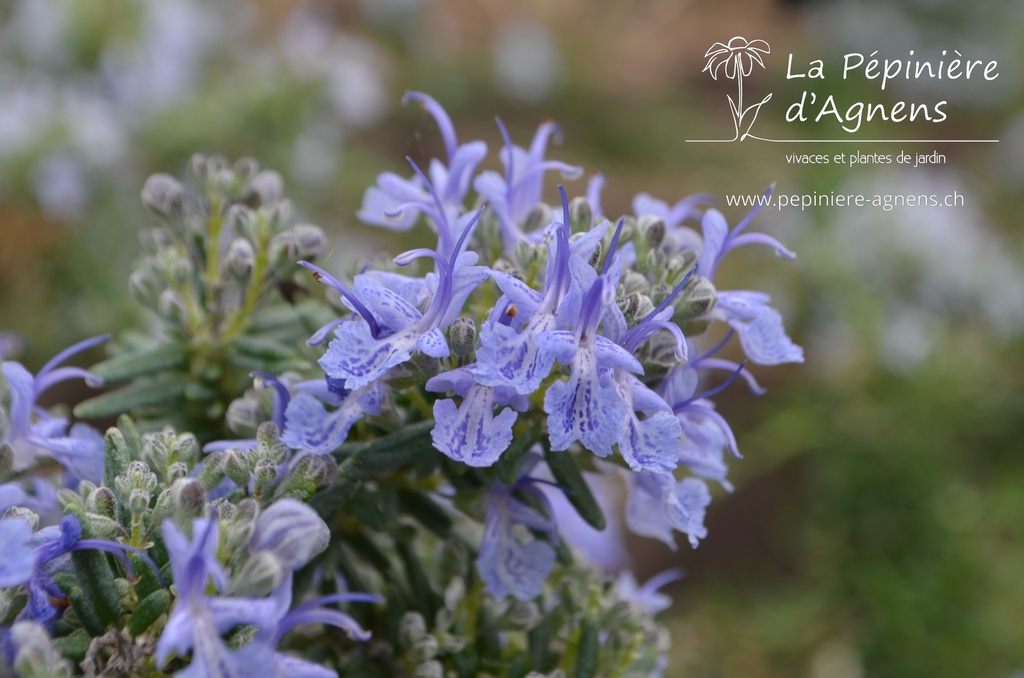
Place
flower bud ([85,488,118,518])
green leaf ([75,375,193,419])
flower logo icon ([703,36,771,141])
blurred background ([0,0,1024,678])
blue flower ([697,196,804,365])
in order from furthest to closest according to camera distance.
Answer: blurred background ([0,0,1024,678])
flower logo icon ([703,36,771,141])
green leaf ([75,375,193,419])
blue flower ([697,196,804,365])
flower bud ([85,488,118,518])

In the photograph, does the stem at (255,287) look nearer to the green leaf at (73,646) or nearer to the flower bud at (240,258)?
the flower bud at (240,258)

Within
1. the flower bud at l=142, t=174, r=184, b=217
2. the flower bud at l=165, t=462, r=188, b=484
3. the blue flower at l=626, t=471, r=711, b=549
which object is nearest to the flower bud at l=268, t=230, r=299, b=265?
the flower bud at l=142, t=174, r=184, b=217

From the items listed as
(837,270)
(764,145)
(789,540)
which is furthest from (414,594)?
(764,145)

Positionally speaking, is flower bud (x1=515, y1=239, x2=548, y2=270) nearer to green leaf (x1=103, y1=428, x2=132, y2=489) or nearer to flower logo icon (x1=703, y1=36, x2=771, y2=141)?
green leaf (x1=103, y1=428, x2=132, y2=489)

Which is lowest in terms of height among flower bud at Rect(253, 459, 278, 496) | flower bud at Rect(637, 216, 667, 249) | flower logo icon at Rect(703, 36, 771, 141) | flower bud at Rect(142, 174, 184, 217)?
flower bud at Rect(253, 459, 278, 496)

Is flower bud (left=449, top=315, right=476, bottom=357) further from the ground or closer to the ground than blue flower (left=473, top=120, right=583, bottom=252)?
closer to the ground

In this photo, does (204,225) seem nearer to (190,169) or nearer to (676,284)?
(190,169)

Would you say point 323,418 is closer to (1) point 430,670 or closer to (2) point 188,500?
(2) point 188,500

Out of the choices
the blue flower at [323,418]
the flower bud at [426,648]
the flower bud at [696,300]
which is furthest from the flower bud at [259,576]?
the flower bud at [696,300]
